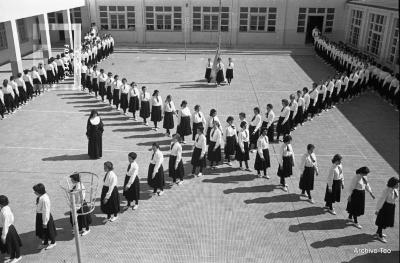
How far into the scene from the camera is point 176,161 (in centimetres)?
965

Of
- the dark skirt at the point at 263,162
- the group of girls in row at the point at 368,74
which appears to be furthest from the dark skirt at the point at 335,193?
the group of girls in row at the point at 368,74

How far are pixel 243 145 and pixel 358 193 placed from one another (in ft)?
10.9

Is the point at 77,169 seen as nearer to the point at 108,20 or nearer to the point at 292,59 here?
the point at 292,59

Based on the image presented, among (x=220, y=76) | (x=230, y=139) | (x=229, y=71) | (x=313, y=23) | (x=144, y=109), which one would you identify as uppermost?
(x=313, y=23)

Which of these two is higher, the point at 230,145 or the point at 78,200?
the point at 78,200

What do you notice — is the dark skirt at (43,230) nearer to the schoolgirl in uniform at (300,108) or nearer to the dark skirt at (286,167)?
the dark skirt at (286,167)

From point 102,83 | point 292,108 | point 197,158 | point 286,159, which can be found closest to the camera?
point 286,159

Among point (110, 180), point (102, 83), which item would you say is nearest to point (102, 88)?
point (102, 83)

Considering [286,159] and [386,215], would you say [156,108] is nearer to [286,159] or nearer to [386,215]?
[286,159]

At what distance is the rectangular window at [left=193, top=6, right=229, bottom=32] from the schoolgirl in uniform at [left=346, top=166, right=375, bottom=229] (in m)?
23.5

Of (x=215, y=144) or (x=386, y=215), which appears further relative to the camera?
(x=215, y=144)

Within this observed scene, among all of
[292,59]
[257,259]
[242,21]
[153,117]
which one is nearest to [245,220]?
[257,259]

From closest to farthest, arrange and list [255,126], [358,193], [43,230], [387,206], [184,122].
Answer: [43,230] < [387,206] < [358,193] < [255,126] < [184,122]

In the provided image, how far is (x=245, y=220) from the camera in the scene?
8.68 m
